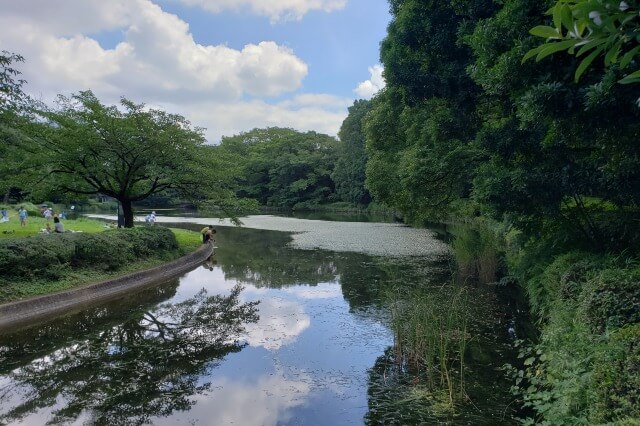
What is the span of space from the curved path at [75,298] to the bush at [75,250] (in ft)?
2.49

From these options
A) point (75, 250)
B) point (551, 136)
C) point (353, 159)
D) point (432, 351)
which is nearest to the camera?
point (432, 351)

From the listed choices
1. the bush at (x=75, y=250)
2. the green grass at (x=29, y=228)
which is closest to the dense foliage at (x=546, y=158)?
the bush at (x=75, y=250)

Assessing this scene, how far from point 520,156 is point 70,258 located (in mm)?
11872

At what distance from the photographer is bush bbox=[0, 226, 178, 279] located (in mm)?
10352

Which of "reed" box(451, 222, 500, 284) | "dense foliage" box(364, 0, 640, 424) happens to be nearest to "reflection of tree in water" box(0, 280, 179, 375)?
"dense foliage" box(364, 0, 640, 424)

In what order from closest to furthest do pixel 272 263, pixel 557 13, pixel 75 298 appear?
1. pixel 557 13
2. pixel 75 298
3. pixel 272 263

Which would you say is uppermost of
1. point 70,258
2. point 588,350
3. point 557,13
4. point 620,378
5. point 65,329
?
point 557,13

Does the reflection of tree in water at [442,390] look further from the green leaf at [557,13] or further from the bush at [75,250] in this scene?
the bush at [75,250]

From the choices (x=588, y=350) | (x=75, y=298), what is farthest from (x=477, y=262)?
(x=75, y=298)

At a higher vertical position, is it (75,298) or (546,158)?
(546,158)

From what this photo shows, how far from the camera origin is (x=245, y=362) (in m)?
7.68

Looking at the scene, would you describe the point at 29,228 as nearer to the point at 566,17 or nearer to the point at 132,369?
the point at 132,369

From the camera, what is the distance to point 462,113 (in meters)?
11.1

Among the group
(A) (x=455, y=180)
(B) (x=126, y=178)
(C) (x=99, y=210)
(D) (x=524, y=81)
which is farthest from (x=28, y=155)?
(C) (x=99, y=210)
